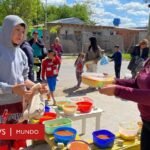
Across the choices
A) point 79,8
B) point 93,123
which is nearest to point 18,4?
point 93,123

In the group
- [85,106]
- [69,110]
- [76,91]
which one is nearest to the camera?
[69,110]

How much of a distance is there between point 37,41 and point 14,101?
6300mm

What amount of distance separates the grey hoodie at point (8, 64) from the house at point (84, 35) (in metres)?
19.7

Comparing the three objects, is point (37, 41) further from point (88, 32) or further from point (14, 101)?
point (88, 32)

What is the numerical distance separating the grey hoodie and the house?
19712 mm

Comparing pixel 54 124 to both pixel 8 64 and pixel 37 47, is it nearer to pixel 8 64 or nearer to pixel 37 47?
pixel 8 64

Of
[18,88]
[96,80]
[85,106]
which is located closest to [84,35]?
[85,106]

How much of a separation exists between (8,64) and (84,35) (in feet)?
72.7

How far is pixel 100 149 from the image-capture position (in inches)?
122

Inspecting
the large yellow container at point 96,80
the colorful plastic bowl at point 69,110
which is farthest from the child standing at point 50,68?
the large yellow container at point 96,80

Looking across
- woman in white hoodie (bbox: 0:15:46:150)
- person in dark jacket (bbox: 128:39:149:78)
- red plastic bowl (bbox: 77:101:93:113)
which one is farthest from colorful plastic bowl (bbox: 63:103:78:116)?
person in dark jacket (bbox: 128:39:149:78)

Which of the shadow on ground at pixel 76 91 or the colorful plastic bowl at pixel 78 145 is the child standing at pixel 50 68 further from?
the colorful plastic bowl at pixel 78 145

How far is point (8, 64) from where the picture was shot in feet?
8.45

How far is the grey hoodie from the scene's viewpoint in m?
2.56
